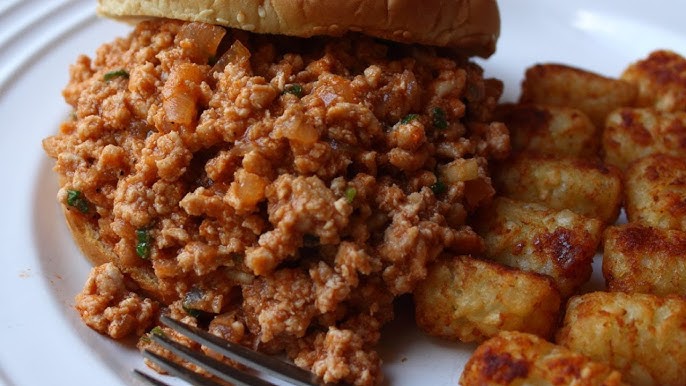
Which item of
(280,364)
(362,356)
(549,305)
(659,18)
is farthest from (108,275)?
(659,18)

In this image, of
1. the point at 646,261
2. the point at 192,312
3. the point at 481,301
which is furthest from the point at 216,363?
the point at 646,261

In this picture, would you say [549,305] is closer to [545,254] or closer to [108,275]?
[545,254]

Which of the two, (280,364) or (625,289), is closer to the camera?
(280,364)

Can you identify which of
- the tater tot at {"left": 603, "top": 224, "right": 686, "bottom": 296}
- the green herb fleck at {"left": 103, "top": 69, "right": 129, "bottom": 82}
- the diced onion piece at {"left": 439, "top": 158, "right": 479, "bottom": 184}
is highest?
the green herb fleck at {"left": 103, "top": 69, "right": 129, "bottom": 82}

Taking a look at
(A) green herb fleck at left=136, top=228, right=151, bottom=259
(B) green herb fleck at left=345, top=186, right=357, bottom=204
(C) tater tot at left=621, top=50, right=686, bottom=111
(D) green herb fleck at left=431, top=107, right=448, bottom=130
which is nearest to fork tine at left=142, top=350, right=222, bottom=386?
(A) green herb fleck at left=136, top=228, right=151, bottom=259

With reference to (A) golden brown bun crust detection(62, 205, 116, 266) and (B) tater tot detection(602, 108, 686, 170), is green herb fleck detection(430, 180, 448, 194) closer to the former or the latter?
(B) tater tot detection(602, 108, 686, 170)

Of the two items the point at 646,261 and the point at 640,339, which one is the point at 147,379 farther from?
the point at 646,261
